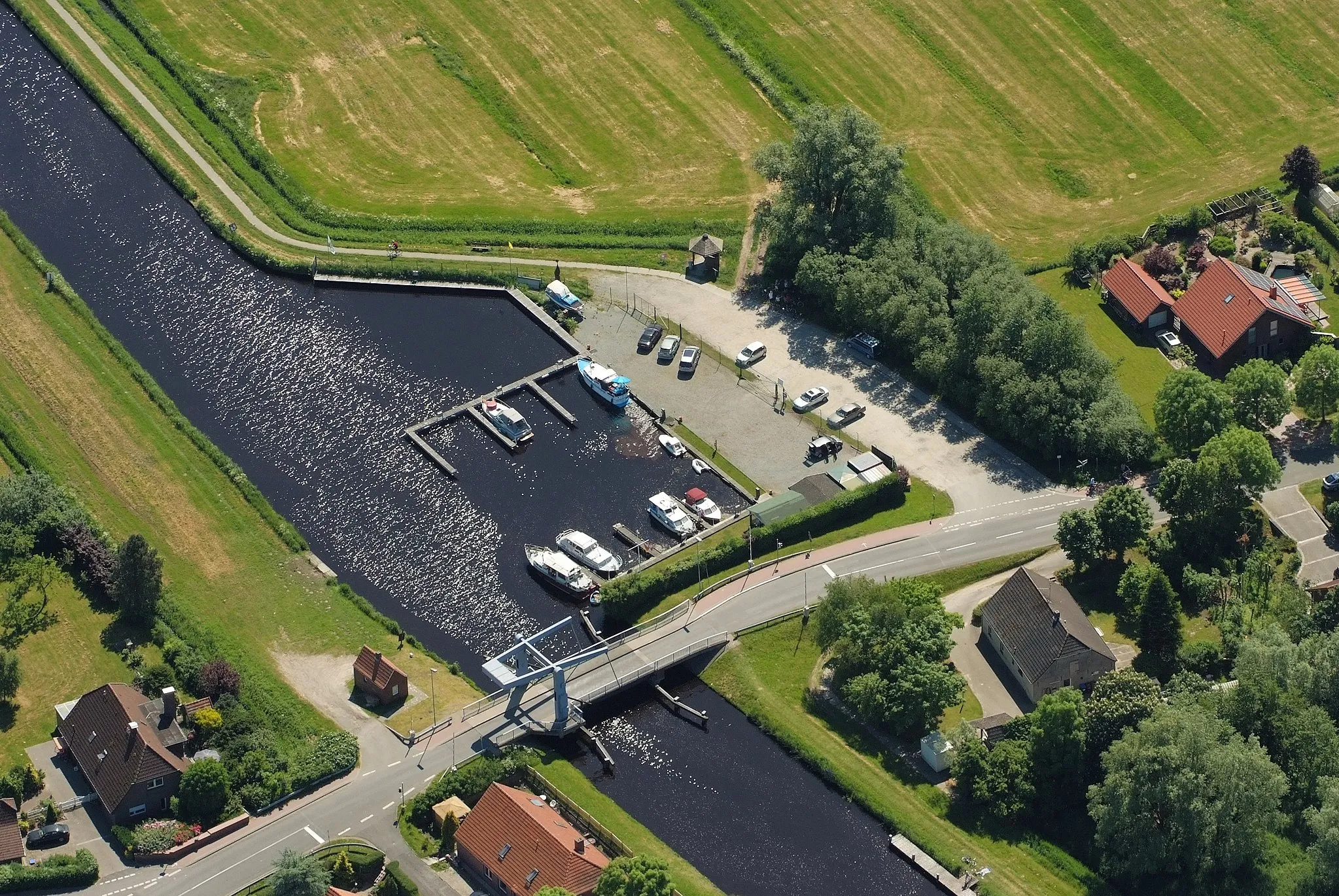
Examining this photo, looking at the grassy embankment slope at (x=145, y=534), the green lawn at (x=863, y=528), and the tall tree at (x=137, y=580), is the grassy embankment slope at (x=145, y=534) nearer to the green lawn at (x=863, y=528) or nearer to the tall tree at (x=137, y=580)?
the tall tree at (x=137, y=580)

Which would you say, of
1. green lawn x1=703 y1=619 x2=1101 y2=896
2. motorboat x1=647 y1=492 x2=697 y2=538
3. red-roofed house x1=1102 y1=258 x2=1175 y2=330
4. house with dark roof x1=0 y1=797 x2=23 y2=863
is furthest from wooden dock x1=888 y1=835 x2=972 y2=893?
red-roofed house x1=1102 y1=258 x2=1175 y2=330

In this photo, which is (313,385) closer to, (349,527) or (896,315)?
(349,527)

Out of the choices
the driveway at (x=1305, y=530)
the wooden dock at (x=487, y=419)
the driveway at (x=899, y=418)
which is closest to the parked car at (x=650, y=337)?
the driveway at (x=899, y=418)

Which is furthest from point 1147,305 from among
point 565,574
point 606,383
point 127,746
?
point 127,746

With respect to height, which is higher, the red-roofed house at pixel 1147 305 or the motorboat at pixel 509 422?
the red-roofed house at pixel 1147 305

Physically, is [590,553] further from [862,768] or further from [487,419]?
[862,768]

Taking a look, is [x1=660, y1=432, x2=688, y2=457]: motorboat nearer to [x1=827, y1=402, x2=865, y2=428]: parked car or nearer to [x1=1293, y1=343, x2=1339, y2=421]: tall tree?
[x1=827, y1=402, x2=865, y2=428]: parked car
